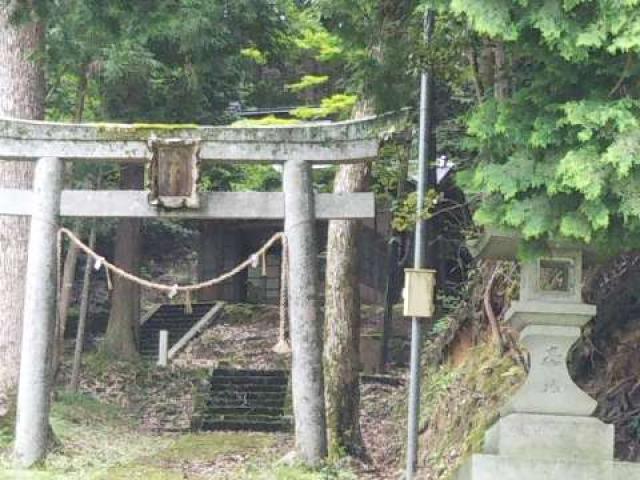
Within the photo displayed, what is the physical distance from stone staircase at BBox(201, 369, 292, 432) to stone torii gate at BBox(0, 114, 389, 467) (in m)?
7.01

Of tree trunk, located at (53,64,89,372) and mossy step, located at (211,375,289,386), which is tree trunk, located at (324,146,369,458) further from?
mossy step, located at (211,375,289,386)

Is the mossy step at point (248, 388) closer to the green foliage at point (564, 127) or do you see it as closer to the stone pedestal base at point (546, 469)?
the stone pedestal base at point (546, 469)

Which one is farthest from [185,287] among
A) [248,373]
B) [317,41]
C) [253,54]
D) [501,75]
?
[317,41]

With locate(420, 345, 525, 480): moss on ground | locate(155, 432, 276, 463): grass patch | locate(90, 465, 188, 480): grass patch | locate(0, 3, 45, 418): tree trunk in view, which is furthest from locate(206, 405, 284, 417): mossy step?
locate(90, 465, 188, 480): grass patch

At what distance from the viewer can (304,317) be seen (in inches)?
449

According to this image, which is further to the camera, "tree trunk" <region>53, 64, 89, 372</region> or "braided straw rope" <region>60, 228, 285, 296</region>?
"tree trunk" <region>53, 64, 89, 372</region>

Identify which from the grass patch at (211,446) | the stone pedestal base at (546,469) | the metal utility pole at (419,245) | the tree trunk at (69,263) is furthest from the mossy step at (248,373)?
the stone pedestal base at (546,469)

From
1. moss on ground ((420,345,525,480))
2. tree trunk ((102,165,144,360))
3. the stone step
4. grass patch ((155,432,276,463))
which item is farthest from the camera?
tree trunk ((102,165,144,360))

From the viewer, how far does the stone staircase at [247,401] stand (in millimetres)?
18266

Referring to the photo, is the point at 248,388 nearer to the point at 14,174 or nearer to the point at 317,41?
the point at 317,41

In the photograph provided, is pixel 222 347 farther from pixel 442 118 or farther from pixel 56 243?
pixel 56 243

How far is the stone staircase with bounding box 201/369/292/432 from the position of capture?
18266mm

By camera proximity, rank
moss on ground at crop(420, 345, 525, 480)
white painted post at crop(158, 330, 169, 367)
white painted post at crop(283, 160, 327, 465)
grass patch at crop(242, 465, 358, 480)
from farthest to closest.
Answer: white painted post at crop(158, 330, 169, 367)
moss on ground at crop(420, 345, 525, 480)
white painted post at crop(283, 160, 327, 465)
grass patch at crop(242, 465, 358, 480)

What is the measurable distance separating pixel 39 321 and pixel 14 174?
3.46 m
